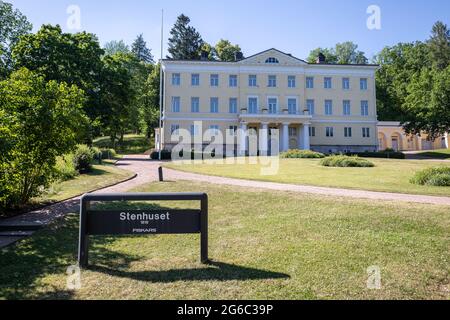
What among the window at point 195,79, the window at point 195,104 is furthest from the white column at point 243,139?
the window at point 195,79

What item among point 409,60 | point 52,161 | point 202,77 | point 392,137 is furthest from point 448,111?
point 52,161

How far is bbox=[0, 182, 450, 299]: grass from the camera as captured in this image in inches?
189

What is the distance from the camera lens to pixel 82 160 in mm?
19875

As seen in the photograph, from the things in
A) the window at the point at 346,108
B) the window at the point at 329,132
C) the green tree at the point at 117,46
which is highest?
the green tree at the point at 117,46

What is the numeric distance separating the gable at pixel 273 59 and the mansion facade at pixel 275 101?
0.42 feet

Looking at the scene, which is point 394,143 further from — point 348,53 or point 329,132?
point 348,53

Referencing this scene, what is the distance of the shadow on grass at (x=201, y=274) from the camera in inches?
207

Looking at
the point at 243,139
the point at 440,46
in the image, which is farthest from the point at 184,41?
the point at 440,46

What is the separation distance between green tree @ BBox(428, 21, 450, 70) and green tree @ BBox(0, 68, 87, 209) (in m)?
72.0

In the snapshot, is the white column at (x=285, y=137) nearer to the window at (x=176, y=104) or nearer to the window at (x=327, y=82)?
the window at (x=327, y=82)

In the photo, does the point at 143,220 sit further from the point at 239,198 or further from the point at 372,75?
the point at 372,75

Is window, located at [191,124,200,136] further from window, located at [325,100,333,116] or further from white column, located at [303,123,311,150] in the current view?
window, located at [325,100,333,116]
